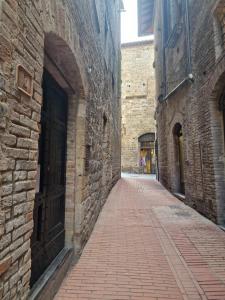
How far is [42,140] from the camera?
2.59 meters

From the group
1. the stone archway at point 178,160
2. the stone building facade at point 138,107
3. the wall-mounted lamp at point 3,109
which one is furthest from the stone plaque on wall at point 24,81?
the stone building facade at point 138,107

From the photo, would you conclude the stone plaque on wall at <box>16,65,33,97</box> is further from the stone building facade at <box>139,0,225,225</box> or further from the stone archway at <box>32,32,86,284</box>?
the stone building facade at <box>139,0,225,225</box>

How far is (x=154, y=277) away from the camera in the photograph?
8.97 ft

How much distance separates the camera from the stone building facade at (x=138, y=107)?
18891mm

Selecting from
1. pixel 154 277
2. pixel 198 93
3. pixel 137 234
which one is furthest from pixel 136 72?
pixel 154 277

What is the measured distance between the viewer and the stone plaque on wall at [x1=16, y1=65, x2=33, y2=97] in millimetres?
1581

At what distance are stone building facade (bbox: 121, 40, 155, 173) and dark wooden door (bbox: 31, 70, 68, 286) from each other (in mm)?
15682

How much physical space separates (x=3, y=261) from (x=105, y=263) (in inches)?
78.3

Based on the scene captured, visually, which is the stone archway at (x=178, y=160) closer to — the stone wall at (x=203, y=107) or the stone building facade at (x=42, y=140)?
the stone wall at (x=203, y=107)

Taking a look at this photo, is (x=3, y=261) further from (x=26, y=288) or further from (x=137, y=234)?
(x=137, y=234)

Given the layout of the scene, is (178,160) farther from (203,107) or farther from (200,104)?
(203,107)

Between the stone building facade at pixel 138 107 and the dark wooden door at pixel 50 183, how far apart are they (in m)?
15.7

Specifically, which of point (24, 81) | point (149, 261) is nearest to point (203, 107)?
point (149, 261)

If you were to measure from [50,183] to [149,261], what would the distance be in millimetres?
1856
